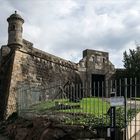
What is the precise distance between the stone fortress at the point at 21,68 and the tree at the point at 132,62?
461 cm

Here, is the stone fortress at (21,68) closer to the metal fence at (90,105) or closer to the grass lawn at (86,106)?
the metal fence at (90,105)

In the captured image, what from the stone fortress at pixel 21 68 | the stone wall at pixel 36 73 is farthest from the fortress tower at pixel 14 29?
the stone wall at pixel 36 73

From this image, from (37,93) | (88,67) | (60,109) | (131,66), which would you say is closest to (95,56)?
(88,67)

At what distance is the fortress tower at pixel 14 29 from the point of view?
2255 cm

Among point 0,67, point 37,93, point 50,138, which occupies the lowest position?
point 50,138

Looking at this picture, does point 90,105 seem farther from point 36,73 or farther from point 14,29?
point 36,73

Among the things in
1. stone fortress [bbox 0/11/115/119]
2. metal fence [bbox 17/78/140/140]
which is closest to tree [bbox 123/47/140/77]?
stone fortress [bbox 0/11/115/119]

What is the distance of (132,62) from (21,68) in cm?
1104

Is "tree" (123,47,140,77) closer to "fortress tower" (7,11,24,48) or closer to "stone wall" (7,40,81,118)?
"stone wall" (7,40,81,118)

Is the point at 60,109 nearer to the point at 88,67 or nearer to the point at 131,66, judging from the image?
the point at 88,67

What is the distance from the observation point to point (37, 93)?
19.9 metres

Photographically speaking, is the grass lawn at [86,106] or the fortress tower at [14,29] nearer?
the grass lawn at [86,106]

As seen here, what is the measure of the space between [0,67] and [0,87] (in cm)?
117

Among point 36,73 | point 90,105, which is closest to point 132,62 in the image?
point 36,73
